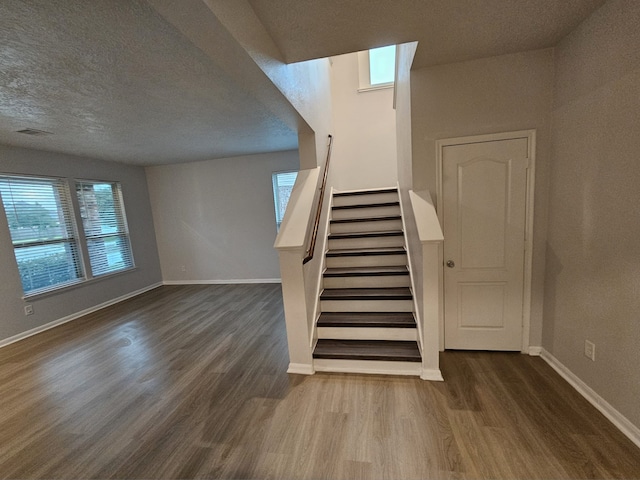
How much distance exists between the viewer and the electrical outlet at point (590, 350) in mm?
1818

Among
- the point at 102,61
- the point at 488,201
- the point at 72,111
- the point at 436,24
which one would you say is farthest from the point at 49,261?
the point at 488,201

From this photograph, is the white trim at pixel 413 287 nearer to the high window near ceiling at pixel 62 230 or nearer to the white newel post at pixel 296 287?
the white newel post at pixel 296 287

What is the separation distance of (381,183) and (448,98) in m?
2.91

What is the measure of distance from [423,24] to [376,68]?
3.75m

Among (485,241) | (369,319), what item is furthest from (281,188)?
(485,241)

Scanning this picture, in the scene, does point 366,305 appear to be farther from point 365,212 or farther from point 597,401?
point 597,401

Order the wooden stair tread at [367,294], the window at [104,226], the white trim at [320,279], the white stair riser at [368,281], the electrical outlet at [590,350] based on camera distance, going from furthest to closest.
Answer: the window at [104,226]
the white stair riser at [368,281]
the wooden stair tread at [367,294]
the white trim at [320,279]
the electrical outlet at [590,350]

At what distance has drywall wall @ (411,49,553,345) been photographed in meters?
2.14

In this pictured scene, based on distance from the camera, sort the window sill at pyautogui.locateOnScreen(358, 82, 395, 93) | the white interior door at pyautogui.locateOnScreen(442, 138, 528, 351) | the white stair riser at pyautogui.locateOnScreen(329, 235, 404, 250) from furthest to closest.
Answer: the window sill at pyautogui.locateOnScreen(358, 82, 395, 93), the white stair riser at pyautogui.locateOnScreen(329, 235, 404, 250), the white interior door at pyautogui.locateOnScreen(442, 138, 528, 351)

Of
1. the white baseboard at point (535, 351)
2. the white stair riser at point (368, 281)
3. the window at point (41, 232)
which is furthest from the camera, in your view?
the window at point (41, 232)

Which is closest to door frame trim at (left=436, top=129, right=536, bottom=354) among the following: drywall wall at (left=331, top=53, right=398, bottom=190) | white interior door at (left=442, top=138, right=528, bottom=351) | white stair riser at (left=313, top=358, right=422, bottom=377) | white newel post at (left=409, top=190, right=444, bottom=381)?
white interior door at (left=442, top=138, right=528, bottom=351)

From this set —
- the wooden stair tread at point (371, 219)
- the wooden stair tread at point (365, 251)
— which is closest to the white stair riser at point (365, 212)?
the wooden stair tread at point (371, 219)

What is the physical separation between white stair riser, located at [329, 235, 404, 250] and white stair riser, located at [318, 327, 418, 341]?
3.71ft

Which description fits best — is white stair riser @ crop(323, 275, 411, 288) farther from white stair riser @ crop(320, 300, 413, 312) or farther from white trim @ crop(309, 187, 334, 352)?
white stair riser @ crop(320, 300, 413, 312)
